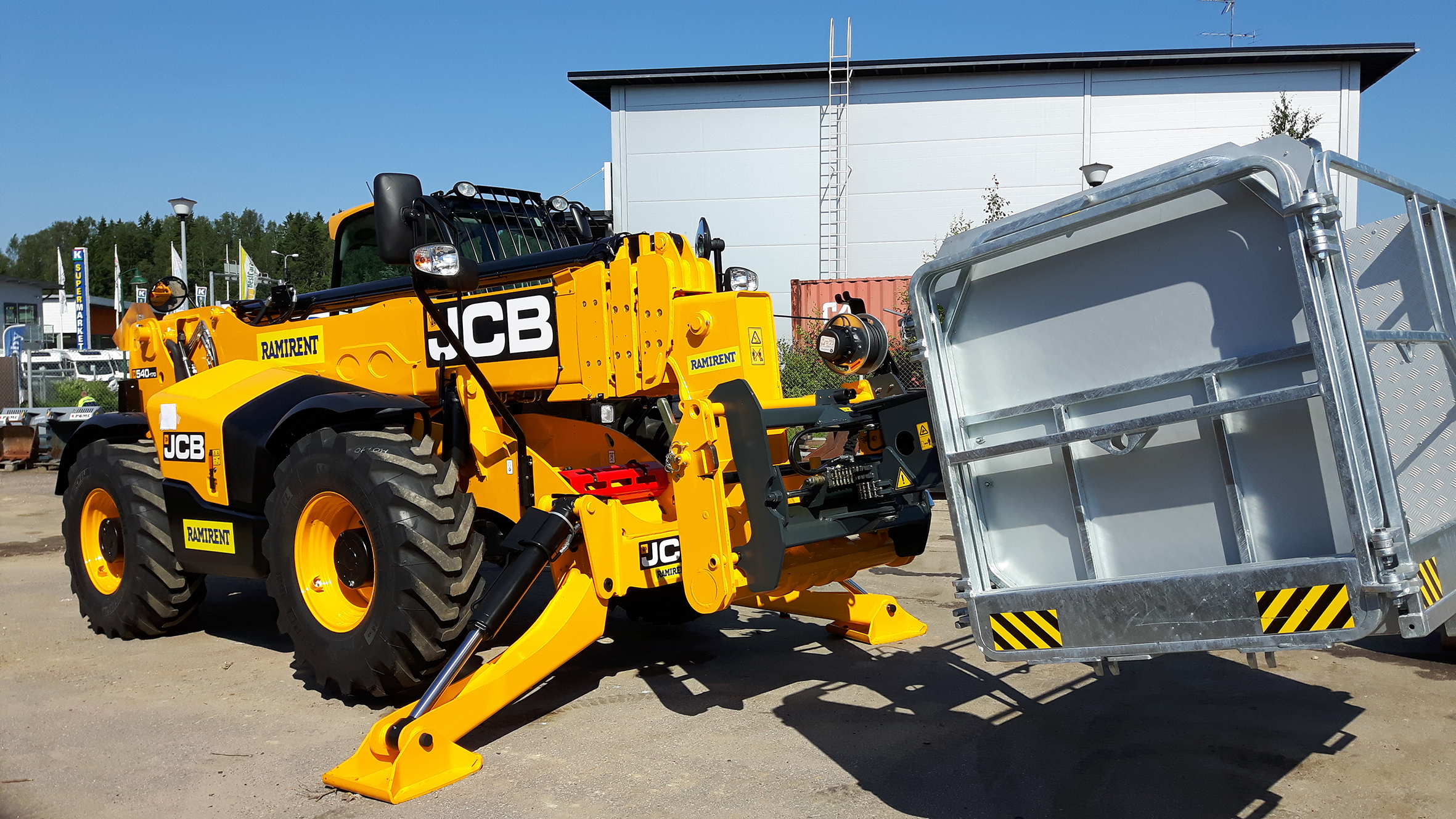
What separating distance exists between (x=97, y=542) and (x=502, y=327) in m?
3.79

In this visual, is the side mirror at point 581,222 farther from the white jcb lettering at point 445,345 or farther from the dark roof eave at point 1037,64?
the dark roof eave at point 1037,64

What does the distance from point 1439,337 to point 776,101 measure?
24.5 metres

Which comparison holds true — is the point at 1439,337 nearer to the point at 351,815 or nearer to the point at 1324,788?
the point at 1324,788

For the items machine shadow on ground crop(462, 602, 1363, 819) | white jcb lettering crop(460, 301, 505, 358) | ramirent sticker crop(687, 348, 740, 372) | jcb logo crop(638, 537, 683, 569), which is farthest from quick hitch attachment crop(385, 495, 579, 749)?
white jcb lettering crop(460, 301, 505, 358)

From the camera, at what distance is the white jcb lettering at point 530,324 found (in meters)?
5.55

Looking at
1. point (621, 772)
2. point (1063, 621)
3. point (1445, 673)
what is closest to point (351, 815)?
point (621, 772)

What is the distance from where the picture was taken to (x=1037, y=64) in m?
25.9

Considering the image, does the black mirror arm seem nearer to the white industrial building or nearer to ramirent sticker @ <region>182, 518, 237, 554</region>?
ramirent sticker @ <region>182, 518, 237, 554</region>

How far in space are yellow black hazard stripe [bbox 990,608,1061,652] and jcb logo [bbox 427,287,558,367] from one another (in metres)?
2.75

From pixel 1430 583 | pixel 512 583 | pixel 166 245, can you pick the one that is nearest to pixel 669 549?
pixel 512 583

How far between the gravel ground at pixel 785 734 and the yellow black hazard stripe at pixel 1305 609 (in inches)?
47.5

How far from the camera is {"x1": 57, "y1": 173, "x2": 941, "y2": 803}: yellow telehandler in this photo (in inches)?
187

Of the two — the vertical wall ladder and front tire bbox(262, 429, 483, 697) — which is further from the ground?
the vertical wall ladder

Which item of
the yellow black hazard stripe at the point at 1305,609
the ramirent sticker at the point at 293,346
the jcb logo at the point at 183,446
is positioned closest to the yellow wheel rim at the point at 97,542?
the jcb logo at the point at 183,446
